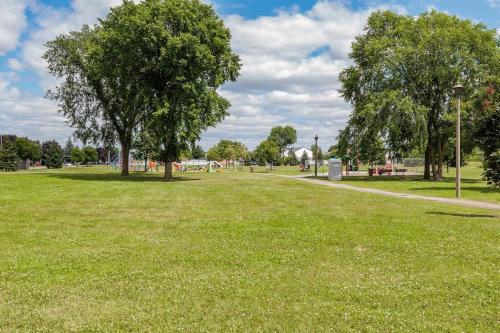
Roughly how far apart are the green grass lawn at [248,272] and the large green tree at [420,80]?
26529mm

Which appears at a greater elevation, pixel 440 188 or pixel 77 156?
pixel 77 156

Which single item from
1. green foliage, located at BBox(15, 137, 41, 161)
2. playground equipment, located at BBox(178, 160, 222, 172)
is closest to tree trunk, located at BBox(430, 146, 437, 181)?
playground equipment, located at BBox(178, 160, 222, 172)

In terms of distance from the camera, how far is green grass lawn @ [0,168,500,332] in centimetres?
585

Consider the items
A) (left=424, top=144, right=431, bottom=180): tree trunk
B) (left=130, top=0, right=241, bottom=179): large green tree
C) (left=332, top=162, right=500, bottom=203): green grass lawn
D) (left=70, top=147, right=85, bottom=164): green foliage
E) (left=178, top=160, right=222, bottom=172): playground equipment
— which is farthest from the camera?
(left=70, top=147, right=85, bottom=164): green foliage

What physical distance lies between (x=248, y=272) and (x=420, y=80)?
38.7 metres

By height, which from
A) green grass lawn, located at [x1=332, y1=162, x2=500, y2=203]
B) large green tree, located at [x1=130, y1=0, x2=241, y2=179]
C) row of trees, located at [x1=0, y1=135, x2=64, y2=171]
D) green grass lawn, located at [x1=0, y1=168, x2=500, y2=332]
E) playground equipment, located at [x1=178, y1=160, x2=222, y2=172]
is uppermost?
large green tree, located at [x1=130, y1=0, x2=241, y2=179]

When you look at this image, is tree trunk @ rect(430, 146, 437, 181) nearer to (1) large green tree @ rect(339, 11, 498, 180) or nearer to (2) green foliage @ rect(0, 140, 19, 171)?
(1) large green tree @ rect(339, 11, 498, 180)

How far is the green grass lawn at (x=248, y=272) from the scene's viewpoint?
585 cm

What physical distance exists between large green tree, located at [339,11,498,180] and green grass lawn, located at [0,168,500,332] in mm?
26529

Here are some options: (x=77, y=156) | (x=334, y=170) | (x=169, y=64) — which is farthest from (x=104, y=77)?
(x=77, y=156)

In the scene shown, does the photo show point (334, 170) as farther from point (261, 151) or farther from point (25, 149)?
point (25, 149)

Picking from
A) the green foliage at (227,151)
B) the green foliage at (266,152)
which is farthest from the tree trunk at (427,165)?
the green foliage at (227,151)

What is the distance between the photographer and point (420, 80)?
41.9 m

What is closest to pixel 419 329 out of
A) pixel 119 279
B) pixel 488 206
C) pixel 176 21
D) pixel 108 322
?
pixel 108 322
